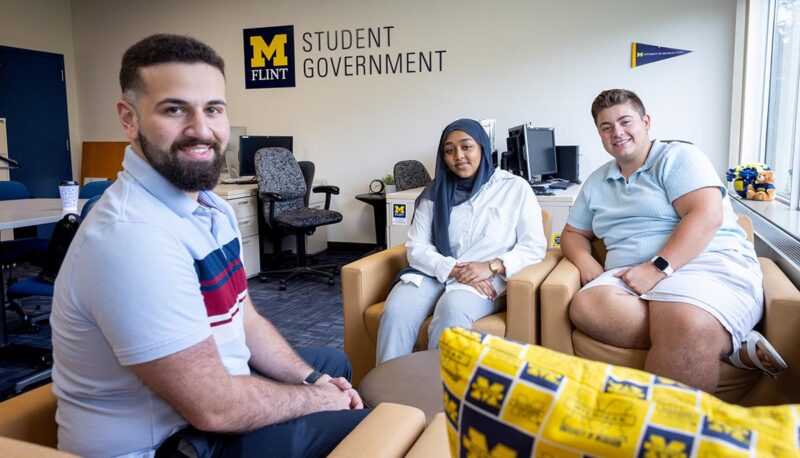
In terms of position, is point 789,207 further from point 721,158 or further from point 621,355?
point 721,158

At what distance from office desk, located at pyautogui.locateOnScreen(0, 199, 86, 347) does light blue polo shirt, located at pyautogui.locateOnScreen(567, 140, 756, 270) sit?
267 centimetres

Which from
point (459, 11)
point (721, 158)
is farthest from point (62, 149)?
point (721, 158)

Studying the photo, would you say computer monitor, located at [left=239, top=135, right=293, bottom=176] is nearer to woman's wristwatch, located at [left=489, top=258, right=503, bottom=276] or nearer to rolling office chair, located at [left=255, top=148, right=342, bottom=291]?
rolling office chair, located at [left=255, top=148, right=342, bottom=291]

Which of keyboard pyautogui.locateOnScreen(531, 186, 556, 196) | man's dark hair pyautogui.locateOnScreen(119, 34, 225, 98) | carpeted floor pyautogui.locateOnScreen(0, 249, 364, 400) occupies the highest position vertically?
man's dark hair pyautogui.locateOnScreen(119, 34, 225, 98)

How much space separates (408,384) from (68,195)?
2.45 m

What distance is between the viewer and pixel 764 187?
3.10 m

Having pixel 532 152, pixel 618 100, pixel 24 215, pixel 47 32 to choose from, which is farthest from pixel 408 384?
pixel 47 32

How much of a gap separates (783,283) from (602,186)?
74 cm

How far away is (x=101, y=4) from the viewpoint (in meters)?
6.71

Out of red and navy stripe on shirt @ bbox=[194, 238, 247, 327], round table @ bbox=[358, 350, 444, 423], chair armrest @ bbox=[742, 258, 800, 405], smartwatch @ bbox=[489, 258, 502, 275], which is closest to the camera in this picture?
red and navy stripe on shirt @ bbox=[194, 238, 247, 327]

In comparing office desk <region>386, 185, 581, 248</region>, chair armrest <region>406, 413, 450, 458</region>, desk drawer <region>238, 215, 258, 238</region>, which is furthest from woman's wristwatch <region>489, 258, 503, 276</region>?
desk drawer <region>238, 215, 258, 238</region>

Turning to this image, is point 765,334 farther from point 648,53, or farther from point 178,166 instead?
point 648,53

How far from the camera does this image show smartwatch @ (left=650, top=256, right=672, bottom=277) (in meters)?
1.99

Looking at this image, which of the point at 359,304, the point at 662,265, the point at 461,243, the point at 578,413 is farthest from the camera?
the point at 461,243
